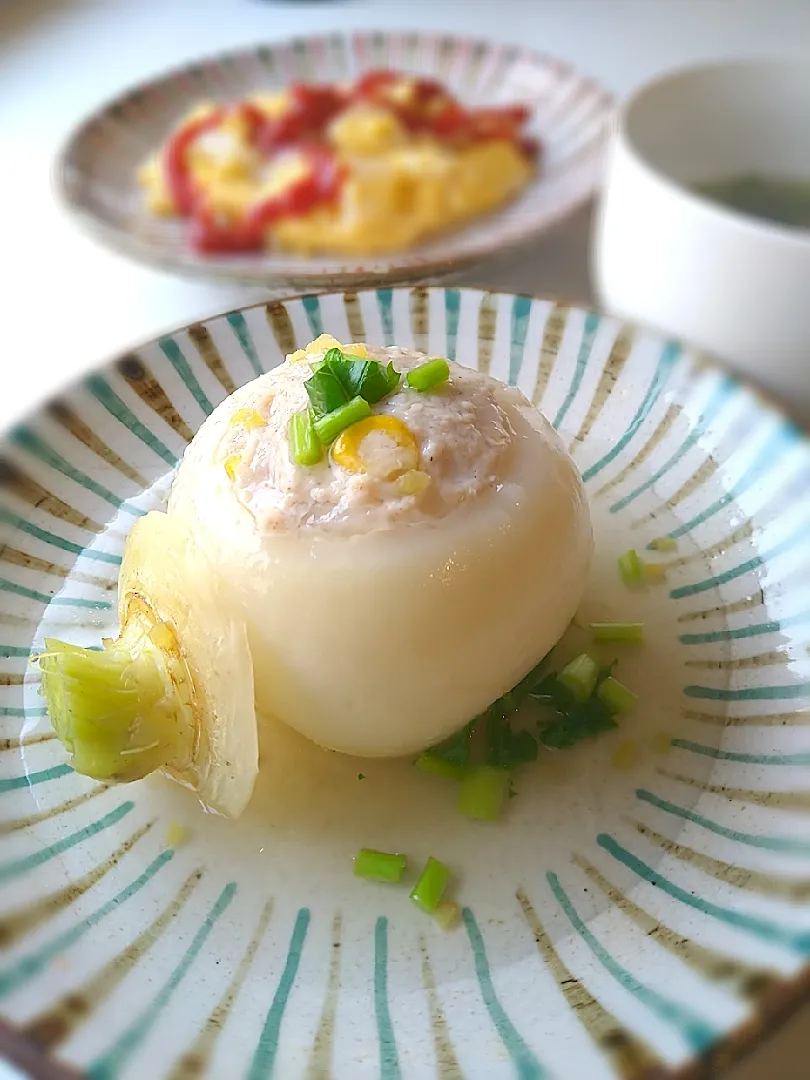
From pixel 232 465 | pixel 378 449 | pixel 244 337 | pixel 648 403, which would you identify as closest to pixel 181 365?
pixel 244 337

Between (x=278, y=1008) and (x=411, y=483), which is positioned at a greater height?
(x=411, y=483)

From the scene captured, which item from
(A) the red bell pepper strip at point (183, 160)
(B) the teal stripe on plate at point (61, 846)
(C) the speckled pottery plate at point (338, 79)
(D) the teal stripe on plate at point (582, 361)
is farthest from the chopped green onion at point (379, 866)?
(A) the red bell pepper strip at point (183, 160)

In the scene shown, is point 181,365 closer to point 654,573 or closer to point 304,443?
point 304,443

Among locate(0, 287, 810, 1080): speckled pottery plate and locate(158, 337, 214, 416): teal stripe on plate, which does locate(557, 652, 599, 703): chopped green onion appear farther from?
locate(158, 337, 214, 416): teal stripe on plate

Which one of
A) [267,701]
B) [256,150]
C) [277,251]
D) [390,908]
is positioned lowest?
[390,908]

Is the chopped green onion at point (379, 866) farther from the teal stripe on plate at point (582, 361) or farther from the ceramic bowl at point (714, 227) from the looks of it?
the ceramic bowl at point (714, 227)

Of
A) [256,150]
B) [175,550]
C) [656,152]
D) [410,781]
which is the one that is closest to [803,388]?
[656,152]

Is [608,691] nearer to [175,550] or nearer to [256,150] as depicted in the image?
[175,550]
